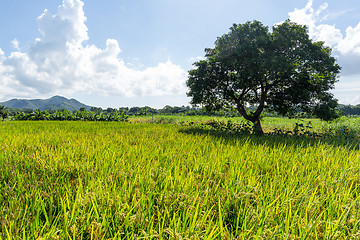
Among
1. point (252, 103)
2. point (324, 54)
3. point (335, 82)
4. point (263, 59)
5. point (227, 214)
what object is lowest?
point (227, 214)

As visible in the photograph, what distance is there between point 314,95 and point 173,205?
11.1m

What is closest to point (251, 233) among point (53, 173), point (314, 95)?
point (53, 173)

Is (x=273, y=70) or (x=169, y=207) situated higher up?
(x=273, y=70)

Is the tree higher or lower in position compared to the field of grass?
higher

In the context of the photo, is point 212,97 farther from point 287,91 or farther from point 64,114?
point 64,114

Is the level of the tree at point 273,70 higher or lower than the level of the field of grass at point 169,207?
A: higher

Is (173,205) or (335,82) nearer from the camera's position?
(173,205)

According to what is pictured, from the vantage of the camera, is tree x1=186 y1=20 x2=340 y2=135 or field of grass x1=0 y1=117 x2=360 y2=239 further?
tree x1=186 y1=20 x2=340 y2=135

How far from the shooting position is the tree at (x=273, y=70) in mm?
8719

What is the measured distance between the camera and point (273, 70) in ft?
28.2

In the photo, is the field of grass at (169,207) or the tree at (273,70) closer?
the field of grass at (169,207)

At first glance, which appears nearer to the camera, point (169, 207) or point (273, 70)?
point (169, 207)

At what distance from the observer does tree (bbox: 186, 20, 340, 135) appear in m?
8.72

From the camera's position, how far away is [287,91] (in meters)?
9.54
